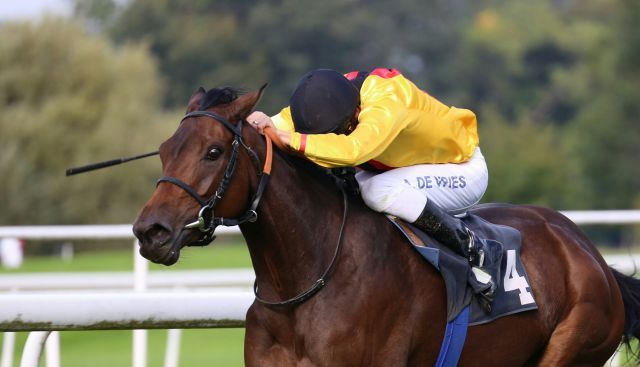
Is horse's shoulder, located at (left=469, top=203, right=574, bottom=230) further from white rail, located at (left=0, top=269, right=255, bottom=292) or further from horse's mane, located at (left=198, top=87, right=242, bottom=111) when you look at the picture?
white rail, located at (left=0, top=269, right=255, bottom=292)

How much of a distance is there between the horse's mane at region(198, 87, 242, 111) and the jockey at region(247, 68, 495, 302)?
119mm

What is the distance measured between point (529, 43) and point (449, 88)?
9.65m

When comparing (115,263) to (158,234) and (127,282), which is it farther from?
(158,234)

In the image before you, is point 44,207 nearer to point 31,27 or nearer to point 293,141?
point 31,27

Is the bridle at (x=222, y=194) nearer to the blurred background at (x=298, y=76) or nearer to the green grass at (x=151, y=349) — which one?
the green grass at (x=151, y=349)

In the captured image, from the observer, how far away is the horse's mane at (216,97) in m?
3.78

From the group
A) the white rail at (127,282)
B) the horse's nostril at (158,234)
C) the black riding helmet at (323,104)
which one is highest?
the black riding helmet at (323,104)

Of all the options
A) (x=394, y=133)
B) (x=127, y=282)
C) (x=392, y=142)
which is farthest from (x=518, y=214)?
(x=127, y=282)

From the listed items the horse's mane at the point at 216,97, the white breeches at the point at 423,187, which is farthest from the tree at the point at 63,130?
the horse's mane at the point at 216,97

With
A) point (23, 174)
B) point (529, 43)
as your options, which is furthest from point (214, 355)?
point (529, 43)

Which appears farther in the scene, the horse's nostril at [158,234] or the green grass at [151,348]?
the green grass at [151,348]

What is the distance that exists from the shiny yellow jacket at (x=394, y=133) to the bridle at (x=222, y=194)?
0.15m

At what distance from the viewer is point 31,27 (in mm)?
30984

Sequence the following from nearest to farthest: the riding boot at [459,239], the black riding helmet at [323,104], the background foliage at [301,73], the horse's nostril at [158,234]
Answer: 1. the horse's nostril at [158,234]
2. the black riding helmet at [323,104]
3. the riding boot at [459,239]
4. the background foliage at [301,73]
